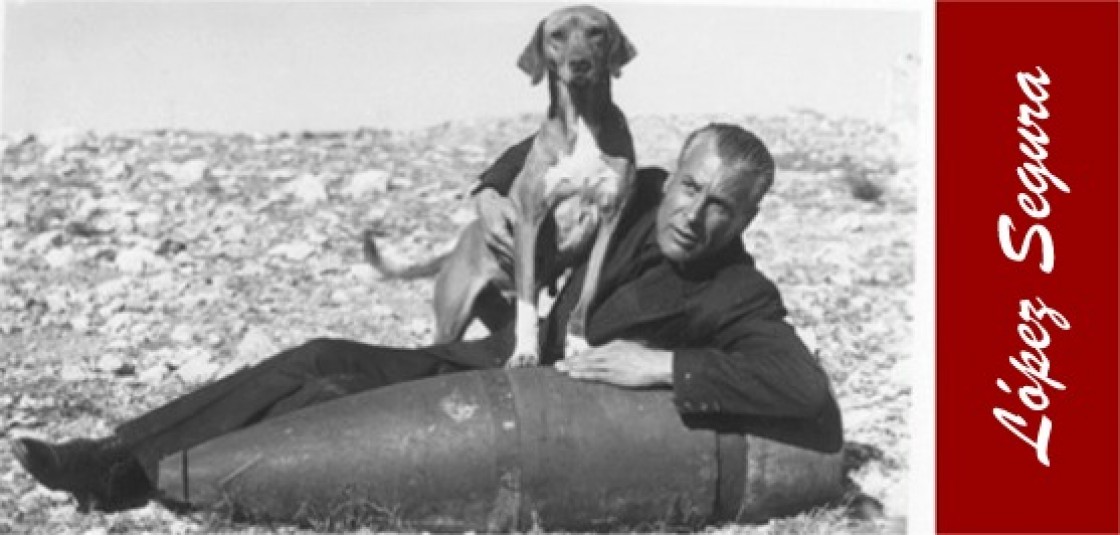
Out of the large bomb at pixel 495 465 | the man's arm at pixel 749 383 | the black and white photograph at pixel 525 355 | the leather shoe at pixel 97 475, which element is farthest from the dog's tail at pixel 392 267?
the man's arm at pixel 749 383

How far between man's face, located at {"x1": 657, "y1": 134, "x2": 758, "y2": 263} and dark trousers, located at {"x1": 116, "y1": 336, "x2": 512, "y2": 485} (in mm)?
820

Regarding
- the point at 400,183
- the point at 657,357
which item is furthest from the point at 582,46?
the point at 400,183

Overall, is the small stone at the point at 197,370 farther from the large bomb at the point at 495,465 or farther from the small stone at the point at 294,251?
the small stone at the point at 294,251

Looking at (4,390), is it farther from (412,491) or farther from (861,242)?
(861,242)

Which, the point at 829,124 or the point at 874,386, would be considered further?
the point at 829,124

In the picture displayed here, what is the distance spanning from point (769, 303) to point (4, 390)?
10.0 ft

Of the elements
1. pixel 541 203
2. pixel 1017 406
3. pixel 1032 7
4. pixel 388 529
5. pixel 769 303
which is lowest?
pixel 388 529

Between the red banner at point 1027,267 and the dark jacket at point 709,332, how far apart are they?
2.10 feet

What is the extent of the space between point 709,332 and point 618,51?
1160mm

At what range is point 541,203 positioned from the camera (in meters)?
5.09

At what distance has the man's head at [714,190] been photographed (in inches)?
175

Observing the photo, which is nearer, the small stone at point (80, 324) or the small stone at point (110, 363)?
the small stone at point (110, 363)

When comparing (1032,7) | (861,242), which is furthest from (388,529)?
(861,242)

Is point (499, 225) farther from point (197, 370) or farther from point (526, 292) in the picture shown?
point (197, 370)
